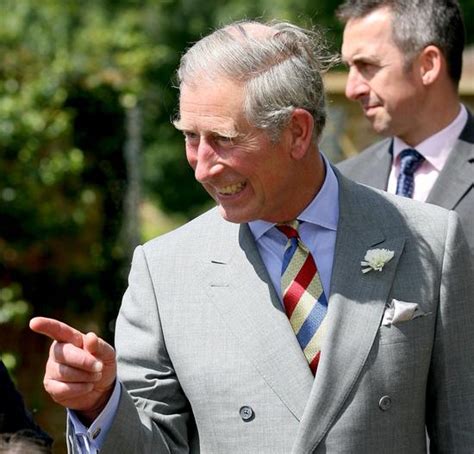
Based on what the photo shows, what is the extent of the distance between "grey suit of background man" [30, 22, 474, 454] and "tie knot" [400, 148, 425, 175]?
1.27 meters

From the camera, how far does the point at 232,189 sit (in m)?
3.16

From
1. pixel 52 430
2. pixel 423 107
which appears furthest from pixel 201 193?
pixel 423 107

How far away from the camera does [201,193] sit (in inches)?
789

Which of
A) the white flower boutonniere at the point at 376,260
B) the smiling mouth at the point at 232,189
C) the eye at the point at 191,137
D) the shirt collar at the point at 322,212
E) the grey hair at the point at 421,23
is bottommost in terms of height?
the white flower boutonniere at the point at 376,260

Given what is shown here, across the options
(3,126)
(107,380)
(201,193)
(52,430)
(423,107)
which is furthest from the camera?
(201,193)

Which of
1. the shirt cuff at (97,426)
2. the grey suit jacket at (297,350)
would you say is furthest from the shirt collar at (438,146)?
the shirt cuff at (97,426)

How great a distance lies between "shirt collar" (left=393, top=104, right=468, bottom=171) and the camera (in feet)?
15.2

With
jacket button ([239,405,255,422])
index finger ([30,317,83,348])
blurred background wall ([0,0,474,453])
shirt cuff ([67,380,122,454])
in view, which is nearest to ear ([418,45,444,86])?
jacket button ([239,405,255,422])

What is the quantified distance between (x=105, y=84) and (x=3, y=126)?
115 cm

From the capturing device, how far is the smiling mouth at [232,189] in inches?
124

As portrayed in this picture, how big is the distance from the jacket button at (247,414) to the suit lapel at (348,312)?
0.13 metres

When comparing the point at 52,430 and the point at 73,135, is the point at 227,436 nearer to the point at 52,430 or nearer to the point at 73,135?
the point at 52,430

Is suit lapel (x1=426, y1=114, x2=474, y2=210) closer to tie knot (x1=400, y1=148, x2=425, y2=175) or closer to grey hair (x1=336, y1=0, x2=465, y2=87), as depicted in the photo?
tie knot (x1=400, y1=148, x2=425, y2=175)

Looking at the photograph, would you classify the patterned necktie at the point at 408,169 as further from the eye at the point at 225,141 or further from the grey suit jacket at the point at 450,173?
the eye at the point at 225,141
